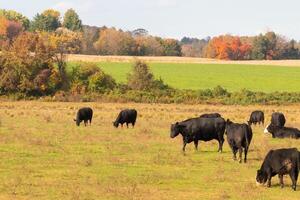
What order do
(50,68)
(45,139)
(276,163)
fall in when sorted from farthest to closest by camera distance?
1. (50,68)
2. (45,139)
3. (276,163)

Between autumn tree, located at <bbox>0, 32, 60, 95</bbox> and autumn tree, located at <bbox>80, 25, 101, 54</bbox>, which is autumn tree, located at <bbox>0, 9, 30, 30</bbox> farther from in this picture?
autumn tree, located at <bbox>0, 32, 60, 95</bbox>

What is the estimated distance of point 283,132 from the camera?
93.2ft

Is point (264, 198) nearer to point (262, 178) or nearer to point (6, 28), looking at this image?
point (262, 178)

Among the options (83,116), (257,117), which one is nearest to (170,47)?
(257,117)

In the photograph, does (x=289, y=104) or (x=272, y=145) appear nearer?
(x=272, y=145)

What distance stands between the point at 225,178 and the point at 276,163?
1988mm

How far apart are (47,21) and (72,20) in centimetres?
1263

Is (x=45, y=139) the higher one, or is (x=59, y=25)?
(x=59, y=25)

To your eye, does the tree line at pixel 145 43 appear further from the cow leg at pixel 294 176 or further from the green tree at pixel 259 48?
the cow leg at pixel 294 176

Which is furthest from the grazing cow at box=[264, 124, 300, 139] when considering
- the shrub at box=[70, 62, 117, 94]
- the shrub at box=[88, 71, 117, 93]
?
the shrub at box=[88, 71, 117, 93]

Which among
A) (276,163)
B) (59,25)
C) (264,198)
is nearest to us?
(264,198)

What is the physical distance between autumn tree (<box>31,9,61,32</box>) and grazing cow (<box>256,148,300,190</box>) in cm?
12778

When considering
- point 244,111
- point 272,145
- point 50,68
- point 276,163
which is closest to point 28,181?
point 276,163

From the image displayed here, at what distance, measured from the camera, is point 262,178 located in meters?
16.7
